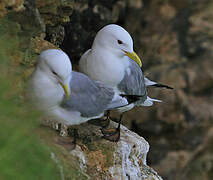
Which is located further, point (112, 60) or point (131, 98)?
point (131, 98)

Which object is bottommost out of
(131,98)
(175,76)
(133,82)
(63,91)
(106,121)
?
(175,76)

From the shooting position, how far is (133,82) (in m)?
4.25

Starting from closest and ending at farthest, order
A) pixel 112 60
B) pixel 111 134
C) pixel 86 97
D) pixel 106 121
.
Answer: pixel 86 97 < pixel 112 60 < pixel 111 134 < pixel 106 121

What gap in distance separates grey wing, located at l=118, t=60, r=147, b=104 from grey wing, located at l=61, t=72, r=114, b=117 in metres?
0.36

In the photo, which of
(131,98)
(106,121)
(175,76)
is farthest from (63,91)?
(175,76)

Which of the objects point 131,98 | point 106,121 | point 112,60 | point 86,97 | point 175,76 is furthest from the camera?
point 175,76

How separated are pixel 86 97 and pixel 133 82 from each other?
833 millimetres

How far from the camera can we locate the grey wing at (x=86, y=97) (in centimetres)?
343

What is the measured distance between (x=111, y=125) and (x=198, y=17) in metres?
4.33

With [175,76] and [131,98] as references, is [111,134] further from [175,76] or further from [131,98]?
[175,76]

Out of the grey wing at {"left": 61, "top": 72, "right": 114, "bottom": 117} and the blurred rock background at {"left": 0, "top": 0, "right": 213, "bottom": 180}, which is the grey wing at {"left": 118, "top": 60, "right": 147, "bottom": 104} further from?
the blurred rock background at {"left": 0, "top": 0, "right": 213, "bottom": 180}

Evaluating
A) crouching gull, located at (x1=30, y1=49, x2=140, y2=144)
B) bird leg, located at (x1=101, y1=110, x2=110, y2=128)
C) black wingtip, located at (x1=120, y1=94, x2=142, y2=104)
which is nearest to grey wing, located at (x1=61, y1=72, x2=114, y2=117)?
crouching gull, located at (x1=30, y1=49, x2=140, y2=144)

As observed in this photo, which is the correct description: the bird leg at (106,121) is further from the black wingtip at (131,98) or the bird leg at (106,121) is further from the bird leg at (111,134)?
the black wingtip at (131,98)

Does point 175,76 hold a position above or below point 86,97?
below
